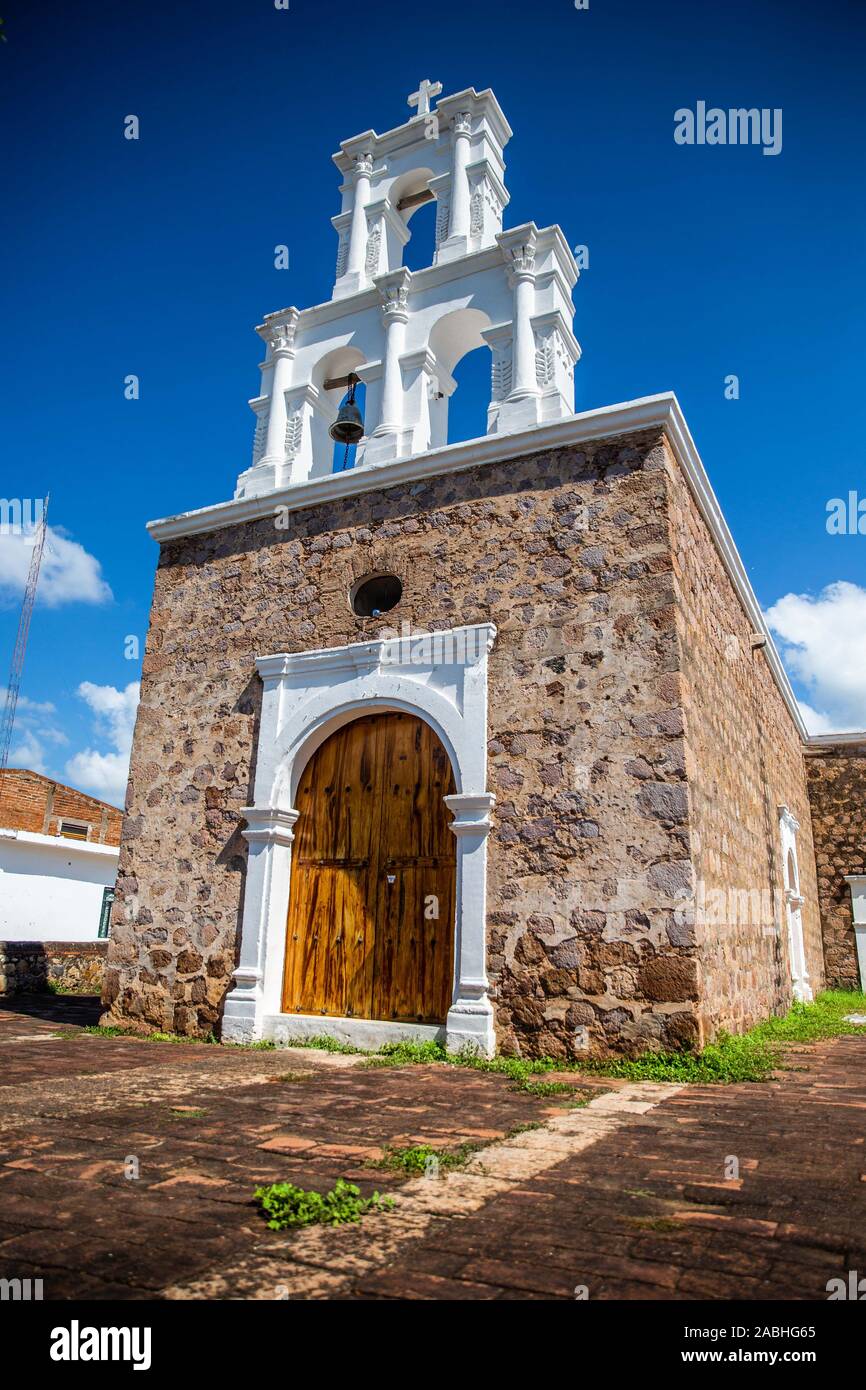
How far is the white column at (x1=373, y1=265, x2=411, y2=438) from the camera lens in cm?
761

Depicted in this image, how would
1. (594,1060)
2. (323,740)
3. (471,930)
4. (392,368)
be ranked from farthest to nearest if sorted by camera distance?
(392,368) → (323,740) → (471,930) → (594,1060)

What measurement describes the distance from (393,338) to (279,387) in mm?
1241

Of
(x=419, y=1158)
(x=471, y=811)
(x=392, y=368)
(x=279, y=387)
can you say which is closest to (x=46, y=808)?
(x=279, y=387)

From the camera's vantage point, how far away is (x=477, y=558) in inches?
255

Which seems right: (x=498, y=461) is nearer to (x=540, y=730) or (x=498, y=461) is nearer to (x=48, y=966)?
(x=540, y=730)

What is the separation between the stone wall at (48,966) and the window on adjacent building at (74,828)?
31.1 feet

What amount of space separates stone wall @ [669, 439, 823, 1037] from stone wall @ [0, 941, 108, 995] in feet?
21.8

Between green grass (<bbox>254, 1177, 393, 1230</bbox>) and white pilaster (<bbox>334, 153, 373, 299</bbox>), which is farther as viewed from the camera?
white pilaster (<bbox>334, 153, 373, 299</bbox>)

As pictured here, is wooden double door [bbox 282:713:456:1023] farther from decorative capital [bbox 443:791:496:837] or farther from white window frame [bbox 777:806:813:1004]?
white window frame [bbox 777:806:813:1004]

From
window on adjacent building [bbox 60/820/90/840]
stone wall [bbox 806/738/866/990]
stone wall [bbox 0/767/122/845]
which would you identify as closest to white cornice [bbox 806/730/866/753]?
stone wall [bbox 806/738/866/990]

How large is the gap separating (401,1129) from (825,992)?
39.4ft

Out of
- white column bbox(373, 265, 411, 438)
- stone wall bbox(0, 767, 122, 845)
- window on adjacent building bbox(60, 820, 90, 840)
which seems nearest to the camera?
white column bbox(373, 265, 411, 438)

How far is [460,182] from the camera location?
816 cm
